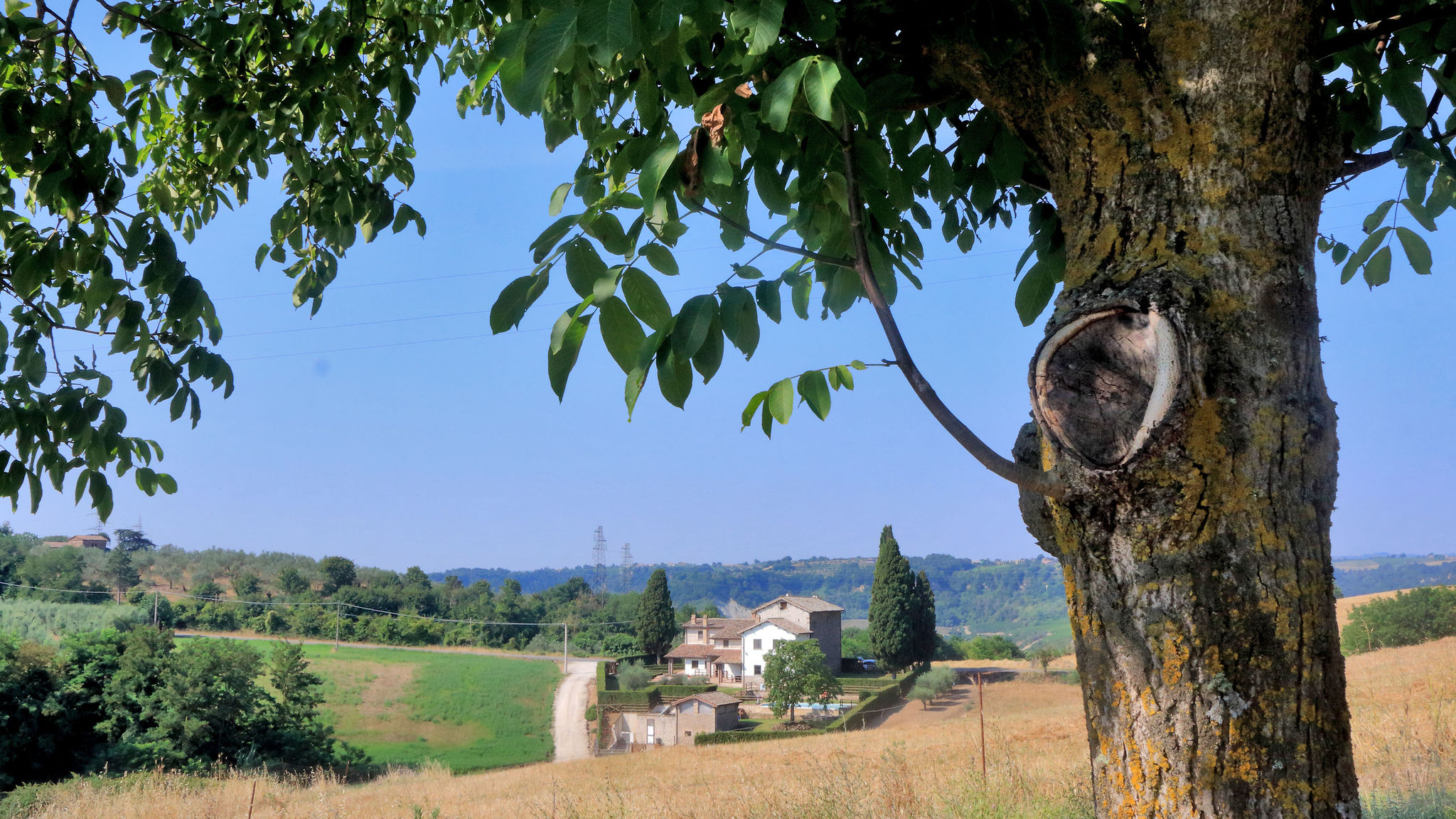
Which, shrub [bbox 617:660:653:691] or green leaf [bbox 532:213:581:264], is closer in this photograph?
green leaf [bbox 532:213:581:264]

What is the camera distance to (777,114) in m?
0.90

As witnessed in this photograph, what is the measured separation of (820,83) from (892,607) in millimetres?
42544

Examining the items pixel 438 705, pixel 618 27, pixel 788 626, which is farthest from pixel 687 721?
pixel 618 27

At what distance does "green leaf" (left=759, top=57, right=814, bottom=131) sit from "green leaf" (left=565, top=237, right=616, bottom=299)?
27 centimetres

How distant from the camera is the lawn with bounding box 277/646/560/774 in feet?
122

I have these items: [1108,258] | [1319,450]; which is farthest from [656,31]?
[1319,450]

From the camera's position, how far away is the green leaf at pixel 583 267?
1.03 meters

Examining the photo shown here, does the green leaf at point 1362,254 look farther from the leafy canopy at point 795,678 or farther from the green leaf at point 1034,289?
the leafy canopy at point 795,678

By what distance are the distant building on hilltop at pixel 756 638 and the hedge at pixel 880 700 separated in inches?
140

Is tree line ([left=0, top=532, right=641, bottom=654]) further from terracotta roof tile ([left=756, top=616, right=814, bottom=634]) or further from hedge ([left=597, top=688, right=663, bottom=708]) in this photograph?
terracotta roof tile ([left=756, top=616, right=814, bottom=634])

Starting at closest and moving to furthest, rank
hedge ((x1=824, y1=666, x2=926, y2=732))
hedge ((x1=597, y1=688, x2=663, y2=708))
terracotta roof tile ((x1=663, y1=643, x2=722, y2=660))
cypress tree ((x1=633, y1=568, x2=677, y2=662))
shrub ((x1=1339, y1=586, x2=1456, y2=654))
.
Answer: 1. shrub ((x1=1339, y1=586, x2=1456, y2=654))
2. hedge ((x1=824, y1=666, x2=926, y2=732))
3. hedge ((x1=597, y1=688, x2=663, y2=708))
4. terracotta roof tile ((x1=663, y1=643, x2=722, y2=660))
5. cypress tree ((x1=633, y1=568, x2=677, y2=662))

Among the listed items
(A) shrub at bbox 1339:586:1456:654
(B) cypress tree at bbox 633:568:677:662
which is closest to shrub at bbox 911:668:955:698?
(A) shrub at bbox 1339:586:1456:654

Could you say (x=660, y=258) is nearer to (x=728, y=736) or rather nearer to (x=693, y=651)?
(x=728, y=736)

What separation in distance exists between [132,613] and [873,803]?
42.2 meters
